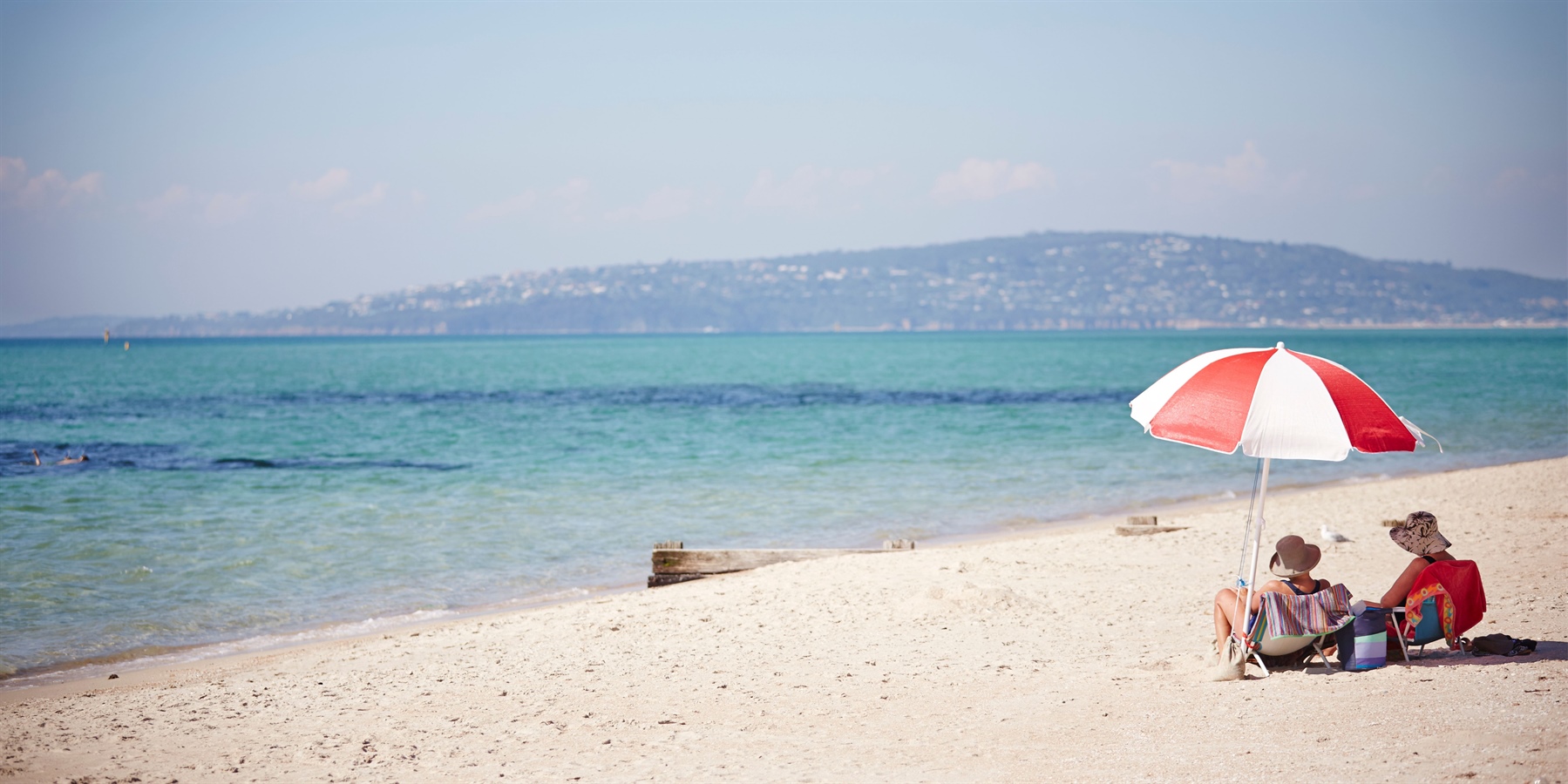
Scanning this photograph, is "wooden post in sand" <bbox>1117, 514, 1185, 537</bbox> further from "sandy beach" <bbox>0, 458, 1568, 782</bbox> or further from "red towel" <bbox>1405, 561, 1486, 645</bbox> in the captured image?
"red towel" <bbox>1405, 561, 1486, 645</bbox>

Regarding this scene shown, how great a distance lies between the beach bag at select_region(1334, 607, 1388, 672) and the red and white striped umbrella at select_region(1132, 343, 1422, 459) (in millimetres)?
1205

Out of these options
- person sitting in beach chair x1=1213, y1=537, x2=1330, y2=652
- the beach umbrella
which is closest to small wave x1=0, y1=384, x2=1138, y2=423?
person sitting in beach chair x1=1213, y1=537, x2=1330, y2=652

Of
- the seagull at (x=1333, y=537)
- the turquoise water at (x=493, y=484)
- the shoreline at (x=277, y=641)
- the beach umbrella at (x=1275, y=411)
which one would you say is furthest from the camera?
the turquoise water at (x=493, y=484)

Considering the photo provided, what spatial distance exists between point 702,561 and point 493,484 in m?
10.6

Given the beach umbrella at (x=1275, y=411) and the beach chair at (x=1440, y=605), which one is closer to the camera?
the beach umbrella at (x=1275, y=411)

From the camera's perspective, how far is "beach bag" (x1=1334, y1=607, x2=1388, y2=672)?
22.7ft

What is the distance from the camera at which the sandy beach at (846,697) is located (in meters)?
5.75

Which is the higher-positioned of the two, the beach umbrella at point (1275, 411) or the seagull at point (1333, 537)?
the beach umbrella at point (1275, 411)

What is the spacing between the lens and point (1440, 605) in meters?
7.01

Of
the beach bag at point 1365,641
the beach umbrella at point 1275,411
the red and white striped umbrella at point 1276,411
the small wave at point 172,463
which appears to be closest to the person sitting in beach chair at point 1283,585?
the beach bag at point 1365,641

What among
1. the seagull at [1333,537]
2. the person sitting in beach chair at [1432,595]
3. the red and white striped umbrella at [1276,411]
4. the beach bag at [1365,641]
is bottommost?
the seagull at [1333,537]

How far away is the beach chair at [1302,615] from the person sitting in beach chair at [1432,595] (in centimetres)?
41

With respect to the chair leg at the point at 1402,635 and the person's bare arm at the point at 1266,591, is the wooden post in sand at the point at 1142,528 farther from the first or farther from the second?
the person's bare arm at the point at 1266,591

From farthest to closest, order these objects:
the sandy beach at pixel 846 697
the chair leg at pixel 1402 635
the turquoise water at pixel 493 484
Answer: the turquoise water at pixel 493 484 → the chair leg at pixel 1402 635 → the sandy beach at pixel 846 697
